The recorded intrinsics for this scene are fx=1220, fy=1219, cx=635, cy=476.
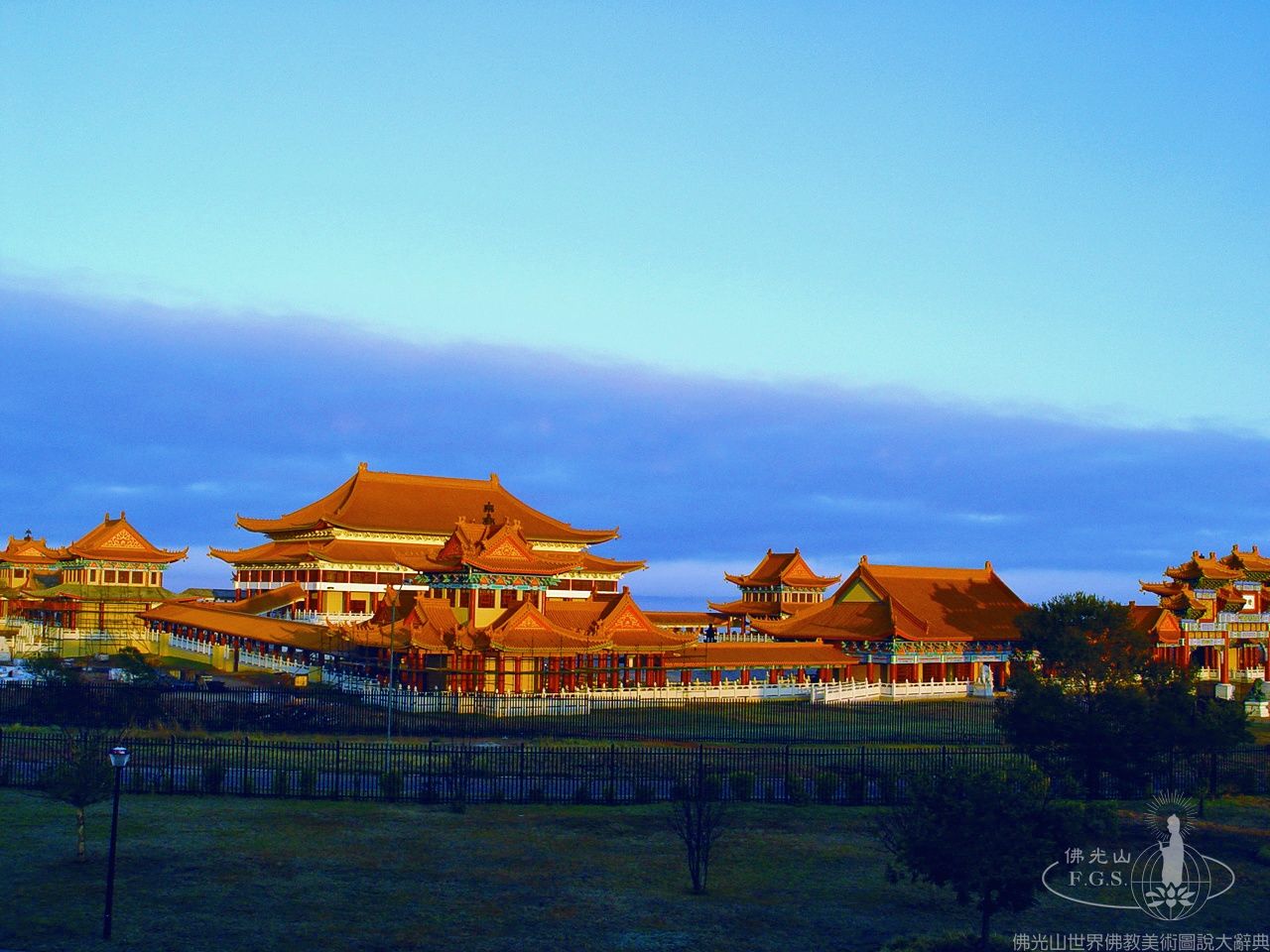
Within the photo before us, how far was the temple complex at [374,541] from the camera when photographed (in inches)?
3238

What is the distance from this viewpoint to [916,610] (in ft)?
246

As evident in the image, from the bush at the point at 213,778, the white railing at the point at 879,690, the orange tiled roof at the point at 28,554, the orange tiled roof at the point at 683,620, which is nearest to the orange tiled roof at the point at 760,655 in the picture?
the white railing at the point at 879,690

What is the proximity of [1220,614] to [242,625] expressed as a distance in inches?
2491

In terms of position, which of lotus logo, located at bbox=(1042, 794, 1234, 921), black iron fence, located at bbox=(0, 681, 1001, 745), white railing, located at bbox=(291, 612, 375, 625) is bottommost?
lotus logo, located at bbox=(1042, 794, 1234, 921)

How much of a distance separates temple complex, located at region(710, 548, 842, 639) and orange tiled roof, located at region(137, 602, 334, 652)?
124 ft

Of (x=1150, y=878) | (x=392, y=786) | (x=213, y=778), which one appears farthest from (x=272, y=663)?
(x=1150, y=878)

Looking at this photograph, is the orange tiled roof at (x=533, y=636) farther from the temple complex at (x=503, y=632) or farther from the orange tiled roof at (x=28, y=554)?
the orange tiled roof at (x=28, y=554)

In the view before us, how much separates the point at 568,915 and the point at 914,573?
6121cm

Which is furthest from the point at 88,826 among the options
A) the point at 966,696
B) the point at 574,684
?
the point at 966,696

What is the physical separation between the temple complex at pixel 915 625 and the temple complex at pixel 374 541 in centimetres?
1640

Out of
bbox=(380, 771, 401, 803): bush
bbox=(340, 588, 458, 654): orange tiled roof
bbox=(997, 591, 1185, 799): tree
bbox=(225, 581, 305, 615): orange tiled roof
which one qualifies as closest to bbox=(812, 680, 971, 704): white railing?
bbox=(340, 588, 458, 654): orange tiled roof

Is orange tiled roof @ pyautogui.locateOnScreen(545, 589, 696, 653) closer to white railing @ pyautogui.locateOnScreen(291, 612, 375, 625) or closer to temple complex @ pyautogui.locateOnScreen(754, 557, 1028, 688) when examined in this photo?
temple complex @ pyautogui.locateOnScreen(754, 557, 1028, 688)

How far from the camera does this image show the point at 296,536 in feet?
282

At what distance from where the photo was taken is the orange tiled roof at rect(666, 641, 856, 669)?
65000mm
